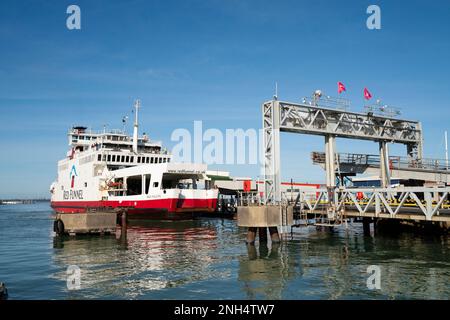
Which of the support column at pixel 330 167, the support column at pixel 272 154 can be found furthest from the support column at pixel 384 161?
the support column at pixel 272 154

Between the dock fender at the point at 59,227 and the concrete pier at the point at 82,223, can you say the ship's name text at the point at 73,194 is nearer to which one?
the dock fender at the point at 59,227

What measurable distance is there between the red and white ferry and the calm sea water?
11339mm

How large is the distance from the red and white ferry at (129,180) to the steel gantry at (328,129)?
53.7 ft

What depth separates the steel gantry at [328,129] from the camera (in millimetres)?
25219

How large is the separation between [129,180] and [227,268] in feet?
110

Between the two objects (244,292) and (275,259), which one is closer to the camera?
(244,292)

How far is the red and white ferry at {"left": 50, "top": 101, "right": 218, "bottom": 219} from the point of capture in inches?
1593

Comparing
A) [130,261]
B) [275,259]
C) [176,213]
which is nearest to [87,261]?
[130,261]

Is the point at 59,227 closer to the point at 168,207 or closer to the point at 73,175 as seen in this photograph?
the point at 168,207

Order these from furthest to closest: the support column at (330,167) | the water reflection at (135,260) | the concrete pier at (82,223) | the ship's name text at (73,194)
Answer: the ship's name text at (73,194)
the concrete pier at (82,223)
the support column at (330,167)
the water reflection at (135,260)
